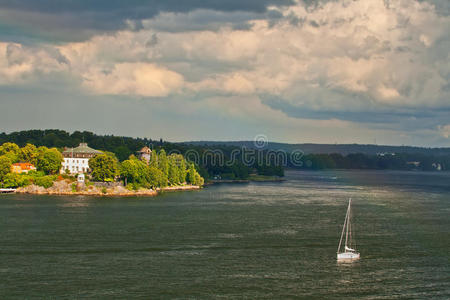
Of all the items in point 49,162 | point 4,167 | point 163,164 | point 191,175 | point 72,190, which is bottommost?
point 72,190

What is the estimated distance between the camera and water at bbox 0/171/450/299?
49.9m

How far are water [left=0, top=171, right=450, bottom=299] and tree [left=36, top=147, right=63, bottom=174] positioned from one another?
36.6 m

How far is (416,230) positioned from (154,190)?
235ft

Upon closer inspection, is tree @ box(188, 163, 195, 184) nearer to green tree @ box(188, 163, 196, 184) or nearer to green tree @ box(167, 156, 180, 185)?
green tree @ box(188, 163, 196, 184)

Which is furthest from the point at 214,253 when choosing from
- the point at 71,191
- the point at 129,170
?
the point at 71,191

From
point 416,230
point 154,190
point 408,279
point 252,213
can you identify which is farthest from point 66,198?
point 408,279

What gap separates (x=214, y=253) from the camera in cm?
6322

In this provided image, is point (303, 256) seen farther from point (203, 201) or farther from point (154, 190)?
point (154, 190)

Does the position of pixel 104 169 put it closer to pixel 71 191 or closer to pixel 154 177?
pixel 71 191

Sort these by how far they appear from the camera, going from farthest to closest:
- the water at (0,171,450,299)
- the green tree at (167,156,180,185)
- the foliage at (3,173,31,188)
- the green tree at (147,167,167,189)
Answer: the green tree at (167,156,180,185)
the green tree at (147,167,167,189)
the foliage at (3,173,31,188)
the water at (0,171,450,299)

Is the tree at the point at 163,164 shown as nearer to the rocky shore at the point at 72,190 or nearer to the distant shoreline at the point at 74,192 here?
the distant shoreline at the point at 74,192

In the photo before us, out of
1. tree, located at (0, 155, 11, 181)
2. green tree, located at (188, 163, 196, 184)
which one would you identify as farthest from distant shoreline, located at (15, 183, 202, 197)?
green tree, located at (188, 163, 196, 184)

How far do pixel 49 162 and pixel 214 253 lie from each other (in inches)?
3517

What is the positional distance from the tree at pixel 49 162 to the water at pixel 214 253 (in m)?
36.6
